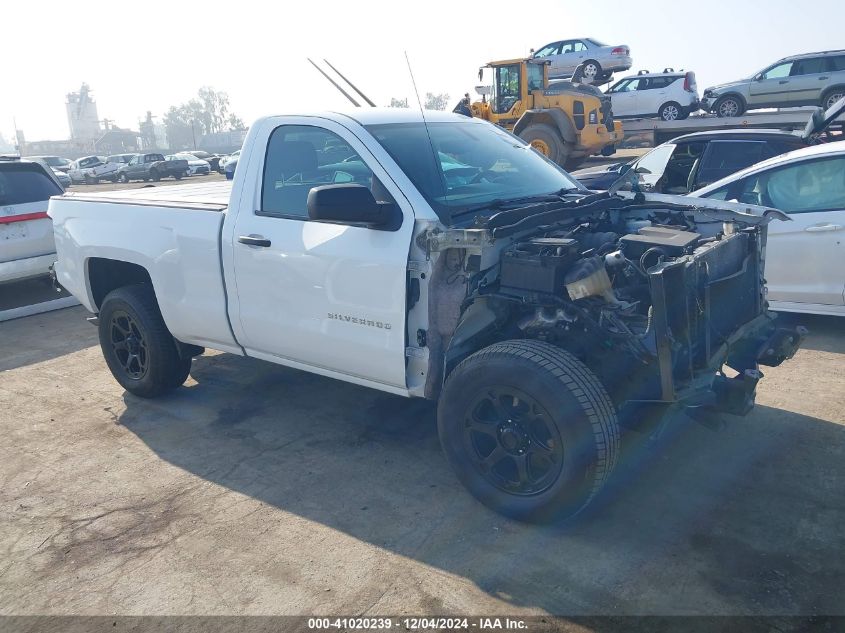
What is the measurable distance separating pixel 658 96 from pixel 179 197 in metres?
20.3

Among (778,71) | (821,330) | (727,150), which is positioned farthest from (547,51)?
(821,330)

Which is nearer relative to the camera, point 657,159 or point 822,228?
point 822,228

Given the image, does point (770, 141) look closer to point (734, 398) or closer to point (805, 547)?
Result: point (734, 398)

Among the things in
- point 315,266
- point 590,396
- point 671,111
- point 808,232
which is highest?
point 671,111

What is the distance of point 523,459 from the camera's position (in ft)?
11.8

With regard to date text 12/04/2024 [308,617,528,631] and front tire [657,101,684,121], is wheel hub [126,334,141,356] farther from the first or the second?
front tire [657,101,684,121]

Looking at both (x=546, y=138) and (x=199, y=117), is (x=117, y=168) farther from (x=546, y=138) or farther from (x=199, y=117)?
(x=199, y=117)

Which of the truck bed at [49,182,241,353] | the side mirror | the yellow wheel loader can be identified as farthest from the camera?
the yellow wheel loader

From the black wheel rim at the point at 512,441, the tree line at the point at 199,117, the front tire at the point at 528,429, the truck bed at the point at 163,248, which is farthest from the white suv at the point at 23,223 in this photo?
the tree line at the point at 199,117

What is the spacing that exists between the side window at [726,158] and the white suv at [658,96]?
15296mm

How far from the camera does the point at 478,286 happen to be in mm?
3793

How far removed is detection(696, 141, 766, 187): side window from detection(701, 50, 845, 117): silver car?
1221 centimetres

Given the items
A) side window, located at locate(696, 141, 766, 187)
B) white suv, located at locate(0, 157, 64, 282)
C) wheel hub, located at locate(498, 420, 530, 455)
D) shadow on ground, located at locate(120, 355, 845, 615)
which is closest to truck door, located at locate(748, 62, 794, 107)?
side window, located at locate(696, 141, 766, 187)

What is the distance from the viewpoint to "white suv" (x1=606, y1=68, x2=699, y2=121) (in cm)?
2242
